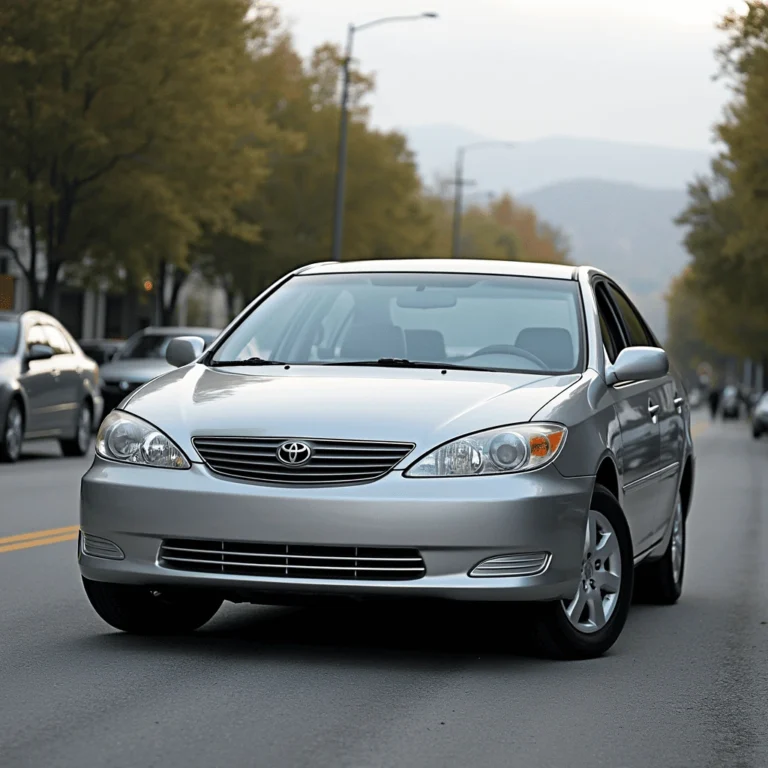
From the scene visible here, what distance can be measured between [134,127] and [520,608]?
2643 centimetres

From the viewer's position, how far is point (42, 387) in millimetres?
20125

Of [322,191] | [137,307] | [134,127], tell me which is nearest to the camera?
[134,127]

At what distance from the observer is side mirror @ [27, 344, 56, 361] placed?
1972 cm

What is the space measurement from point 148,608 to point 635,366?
7.53ft

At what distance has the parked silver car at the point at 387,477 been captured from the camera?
673 centimetres

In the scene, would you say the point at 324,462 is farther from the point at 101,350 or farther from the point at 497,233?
the point at 497,233

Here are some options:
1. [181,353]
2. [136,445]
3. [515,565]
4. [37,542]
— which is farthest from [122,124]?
[515,565]

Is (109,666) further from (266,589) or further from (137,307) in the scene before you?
(137,307)

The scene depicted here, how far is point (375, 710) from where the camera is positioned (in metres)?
6.15

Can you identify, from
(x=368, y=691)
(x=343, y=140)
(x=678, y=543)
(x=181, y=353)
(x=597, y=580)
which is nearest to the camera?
(x=368, y=691)

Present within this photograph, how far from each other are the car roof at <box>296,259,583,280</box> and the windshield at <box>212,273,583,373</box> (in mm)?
60

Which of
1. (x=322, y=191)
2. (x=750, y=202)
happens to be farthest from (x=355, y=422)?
(x=322, y=191)

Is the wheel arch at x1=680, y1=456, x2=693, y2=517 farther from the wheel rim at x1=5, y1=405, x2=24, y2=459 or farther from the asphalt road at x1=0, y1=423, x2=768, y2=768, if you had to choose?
the wheel rim at x1=5, y1=405, x2=24, y2=459

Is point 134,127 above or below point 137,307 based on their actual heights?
A: above
